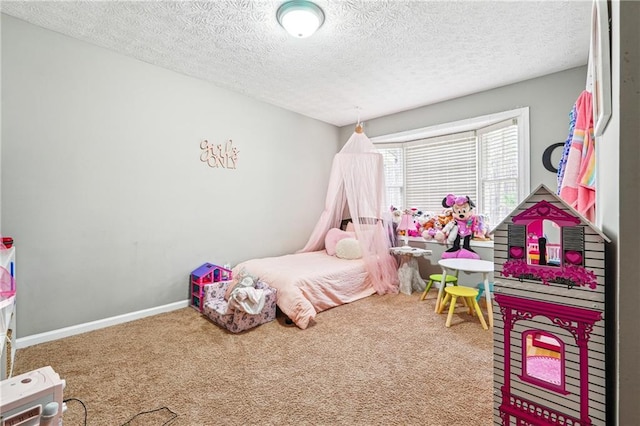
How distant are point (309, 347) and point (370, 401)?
0.74 meters

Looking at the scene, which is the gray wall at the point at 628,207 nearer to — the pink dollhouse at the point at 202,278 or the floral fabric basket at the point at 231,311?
the floral fabric basket at the point at 231,311

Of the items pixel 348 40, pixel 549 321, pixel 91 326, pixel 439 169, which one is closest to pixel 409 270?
pixel 439 169

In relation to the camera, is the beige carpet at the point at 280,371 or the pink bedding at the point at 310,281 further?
the pink bedding at the point at 310,281

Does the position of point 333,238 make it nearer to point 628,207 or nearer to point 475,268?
point 475,268

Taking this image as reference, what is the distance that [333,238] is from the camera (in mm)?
4188

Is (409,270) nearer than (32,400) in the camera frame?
No

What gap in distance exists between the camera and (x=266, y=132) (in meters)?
4.00

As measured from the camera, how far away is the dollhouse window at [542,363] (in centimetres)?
91

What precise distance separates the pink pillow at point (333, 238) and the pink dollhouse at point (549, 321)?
313 centimetres

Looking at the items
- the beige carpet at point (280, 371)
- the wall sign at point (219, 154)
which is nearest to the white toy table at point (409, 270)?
the beige carpet at point (280, 371)

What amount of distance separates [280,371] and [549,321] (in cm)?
162

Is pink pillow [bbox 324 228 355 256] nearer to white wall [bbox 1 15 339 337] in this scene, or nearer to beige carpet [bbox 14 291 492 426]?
white wall [bbox 1 15 339 337]

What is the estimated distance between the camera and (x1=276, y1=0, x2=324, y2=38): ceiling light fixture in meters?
2.00

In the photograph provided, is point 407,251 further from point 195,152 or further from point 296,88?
point 195,152
